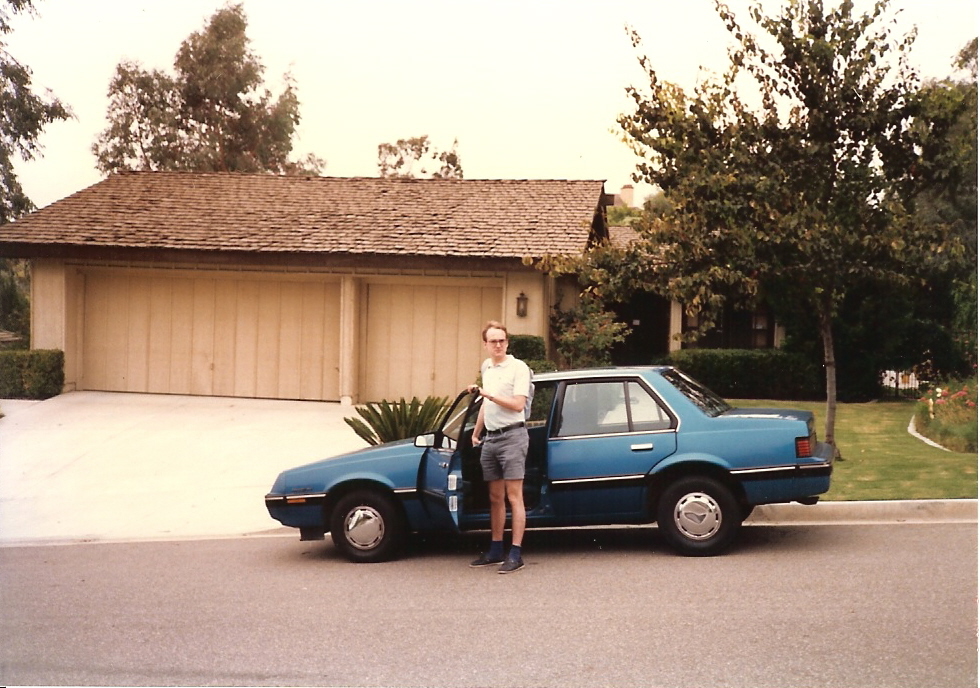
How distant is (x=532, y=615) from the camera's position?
612 centimetres

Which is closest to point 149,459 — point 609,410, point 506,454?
point 506,454

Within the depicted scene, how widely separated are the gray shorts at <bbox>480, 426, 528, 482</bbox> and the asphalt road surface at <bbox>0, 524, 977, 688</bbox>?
0.72m

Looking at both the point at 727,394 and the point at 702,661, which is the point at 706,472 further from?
the point at 727,394

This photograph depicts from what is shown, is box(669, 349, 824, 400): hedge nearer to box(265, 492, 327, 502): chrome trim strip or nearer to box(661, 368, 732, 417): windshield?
box(661, 368, 732, 417): windshield

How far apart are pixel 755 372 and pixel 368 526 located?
484 inches

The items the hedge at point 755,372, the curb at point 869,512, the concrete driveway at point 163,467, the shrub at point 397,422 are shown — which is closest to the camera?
the curb at point 869,512

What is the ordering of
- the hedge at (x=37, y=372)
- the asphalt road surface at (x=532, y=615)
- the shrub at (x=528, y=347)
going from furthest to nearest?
the hedge at (x=37, y=372) → the shrub at (x=528, y=347) → the asphalt road surface at (x=532, y=615)

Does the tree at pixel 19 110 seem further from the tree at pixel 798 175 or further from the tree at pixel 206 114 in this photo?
the tree at pixel 798 175

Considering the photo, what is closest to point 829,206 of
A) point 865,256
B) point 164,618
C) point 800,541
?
point 865,256

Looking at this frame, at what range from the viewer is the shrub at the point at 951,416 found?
11.1 metres

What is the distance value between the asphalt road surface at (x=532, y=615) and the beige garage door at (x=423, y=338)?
837 cm

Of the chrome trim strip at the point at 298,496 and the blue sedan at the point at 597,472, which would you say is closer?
the blue sedan at the point at 597,472

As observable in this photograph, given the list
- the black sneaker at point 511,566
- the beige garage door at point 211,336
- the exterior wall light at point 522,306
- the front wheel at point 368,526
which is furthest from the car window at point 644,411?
the beige garage door at point 211,336

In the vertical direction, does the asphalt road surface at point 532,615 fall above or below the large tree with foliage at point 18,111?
below
